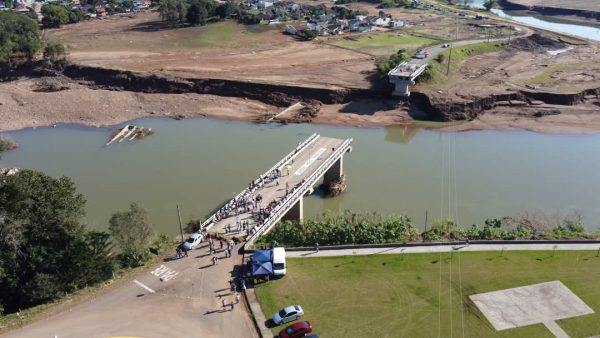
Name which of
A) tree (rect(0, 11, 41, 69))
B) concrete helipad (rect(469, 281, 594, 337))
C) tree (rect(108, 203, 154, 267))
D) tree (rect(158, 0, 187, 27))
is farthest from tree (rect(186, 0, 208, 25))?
concrete helipad (rect(469, 281, 594, 337))

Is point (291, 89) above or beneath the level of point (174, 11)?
beneath

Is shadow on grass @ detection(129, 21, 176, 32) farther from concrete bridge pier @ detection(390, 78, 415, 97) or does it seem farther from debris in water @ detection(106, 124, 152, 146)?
concrete bridge pier @ detection(390, 78, 415, 97)

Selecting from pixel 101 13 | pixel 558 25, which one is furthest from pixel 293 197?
pixel 558 25

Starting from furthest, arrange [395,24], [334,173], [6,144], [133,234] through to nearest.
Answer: [395,24]
[6,144]
[334,173]
[133,234]

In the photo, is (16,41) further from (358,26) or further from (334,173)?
(358,26)

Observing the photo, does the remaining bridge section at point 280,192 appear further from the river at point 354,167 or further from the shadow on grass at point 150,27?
the shadow on grass at point 150,27

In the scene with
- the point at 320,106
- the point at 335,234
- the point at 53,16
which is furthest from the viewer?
the point at 53,16
